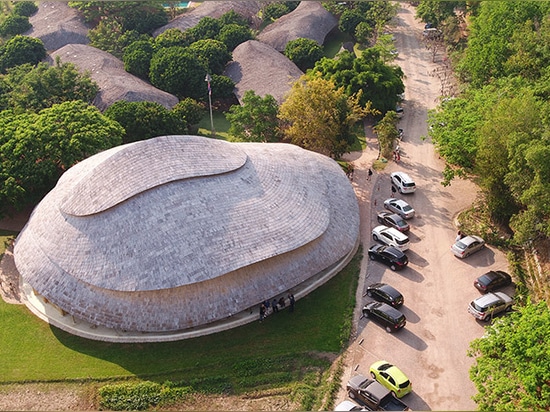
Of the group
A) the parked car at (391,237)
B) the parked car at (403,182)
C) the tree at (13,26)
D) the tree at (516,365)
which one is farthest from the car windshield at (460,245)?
the tree at (13,26)

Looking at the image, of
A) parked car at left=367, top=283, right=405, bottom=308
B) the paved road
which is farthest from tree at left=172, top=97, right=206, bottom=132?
parked car at left=367, top=283, right=405, bottom=308

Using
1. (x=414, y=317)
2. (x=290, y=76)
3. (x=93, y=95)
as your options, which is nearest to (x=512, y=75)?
(x=290, y=76)

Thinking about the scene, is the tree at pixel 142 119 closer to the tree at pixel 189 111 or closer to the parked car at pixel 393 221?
the tree at pixel 189 111

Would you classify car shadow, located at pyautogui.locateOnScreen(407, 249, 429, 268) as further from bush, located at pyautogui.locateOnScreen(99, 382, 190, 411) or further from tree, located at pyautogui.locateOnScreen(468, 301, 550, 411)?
bush, located at pyautogui.locateOnScreen(99, 382, 190, 411)

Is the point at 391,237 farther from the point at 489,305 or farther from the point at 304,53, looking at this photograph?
the point at 304,53

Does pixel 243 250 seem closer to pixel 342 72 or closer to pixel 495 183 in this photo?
pixel 495 183

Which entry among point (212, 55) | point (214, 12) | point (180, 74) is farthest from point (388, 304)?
point (214, 12)
